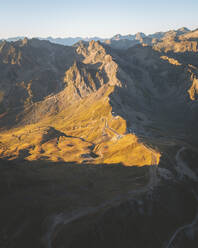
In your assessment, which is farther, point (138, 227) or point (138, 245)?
point (138, 227)

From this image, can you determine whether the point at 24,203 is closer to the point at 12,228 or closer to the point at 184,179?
the point at 12,228

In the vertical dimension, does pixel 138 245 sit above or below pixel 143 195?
below

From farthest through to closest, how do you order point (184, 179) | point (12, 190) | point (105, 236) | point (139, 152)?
1. point (139, 152)
2. point (184, 179)
3. point (12, 190)
4. point (105, 236)

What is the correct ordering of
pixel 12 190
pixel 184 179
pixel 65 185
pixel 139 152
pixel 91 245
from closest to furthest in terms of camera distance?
1. pixel 91 245
2. pixel 12 190
3. pixel 65 185
4. pixel 184 179
5. pixel 139 152

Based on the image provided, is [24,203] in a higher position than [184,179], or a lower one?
higher

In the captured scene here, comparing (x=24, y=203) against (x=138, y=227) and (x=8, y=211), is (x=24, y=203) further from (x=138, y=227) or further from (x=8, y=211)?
(x=138, y=227)

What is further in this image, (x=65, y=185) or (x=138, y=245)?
(x=65, y=185)

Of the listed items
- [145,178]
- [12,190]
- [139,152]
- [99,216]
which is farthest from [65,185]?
[139,152]

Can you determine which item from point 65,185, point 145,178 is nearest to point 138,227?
point 145,178

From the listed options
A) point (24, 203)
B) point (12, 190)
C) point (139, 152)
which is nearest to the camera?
point (24, 203)
